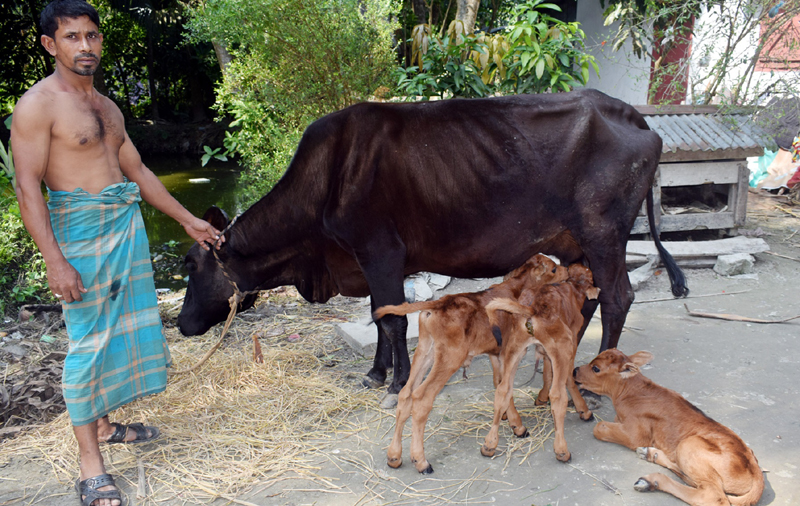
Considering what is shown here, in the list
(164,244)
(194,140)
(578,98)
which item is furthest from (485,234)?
(194,140)

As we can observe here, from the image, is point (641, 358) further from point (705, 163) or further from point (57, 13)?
point (705, 163)

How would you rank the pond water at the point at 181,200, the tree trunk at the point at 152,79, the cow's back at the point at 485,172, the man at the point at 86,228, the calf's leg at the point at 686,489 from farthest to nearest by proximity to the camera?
the tree trunk at the point at 152,79 < the pond water at the point at 181,200 < the cow's back at the point at 485,172 < the man at the point at 86,228 < the calf's leg at the point at 686,489

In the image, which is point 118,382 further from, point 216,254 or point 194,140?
point 194,140

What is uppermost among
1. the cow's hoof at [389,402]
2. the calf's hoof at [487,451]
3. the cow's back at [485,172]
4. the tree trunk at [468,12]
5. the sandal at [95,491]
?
the tree trunk at [468,12]

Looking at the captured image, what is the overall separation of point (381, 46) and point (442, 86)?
0.82 metres

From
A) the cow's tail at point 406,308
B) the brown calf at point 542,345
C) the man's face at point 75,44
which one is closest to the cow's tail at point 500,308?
the brown calf at point 542,345

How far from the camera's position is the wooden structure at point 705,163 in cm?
695

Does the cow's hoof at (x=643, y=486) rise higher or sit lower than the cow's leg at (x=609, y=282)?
lower

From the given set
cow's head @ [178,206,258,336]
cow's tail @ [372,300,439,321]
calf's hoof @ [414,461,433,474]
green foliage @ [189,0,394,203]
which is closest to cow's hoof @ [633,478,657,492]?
calf's hoof @ [414,461,433,474]

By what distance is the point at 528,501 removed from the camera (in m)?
3.04

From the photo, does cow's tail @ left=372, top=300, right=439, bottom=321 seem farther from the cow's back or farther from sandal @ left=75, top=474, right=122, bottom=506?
sandal @ left=75, top=474, right=122, bottom=506

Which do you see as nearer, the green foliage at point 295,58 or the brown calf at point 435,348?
the brown calf at point 435,348

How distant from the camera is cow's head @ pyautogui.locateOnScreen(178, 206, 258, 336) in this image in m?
4.42

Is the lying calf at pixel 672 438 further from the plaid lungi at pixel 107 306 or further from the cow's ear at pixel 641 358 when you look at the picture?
the plaid lungi at pixel 107 306
